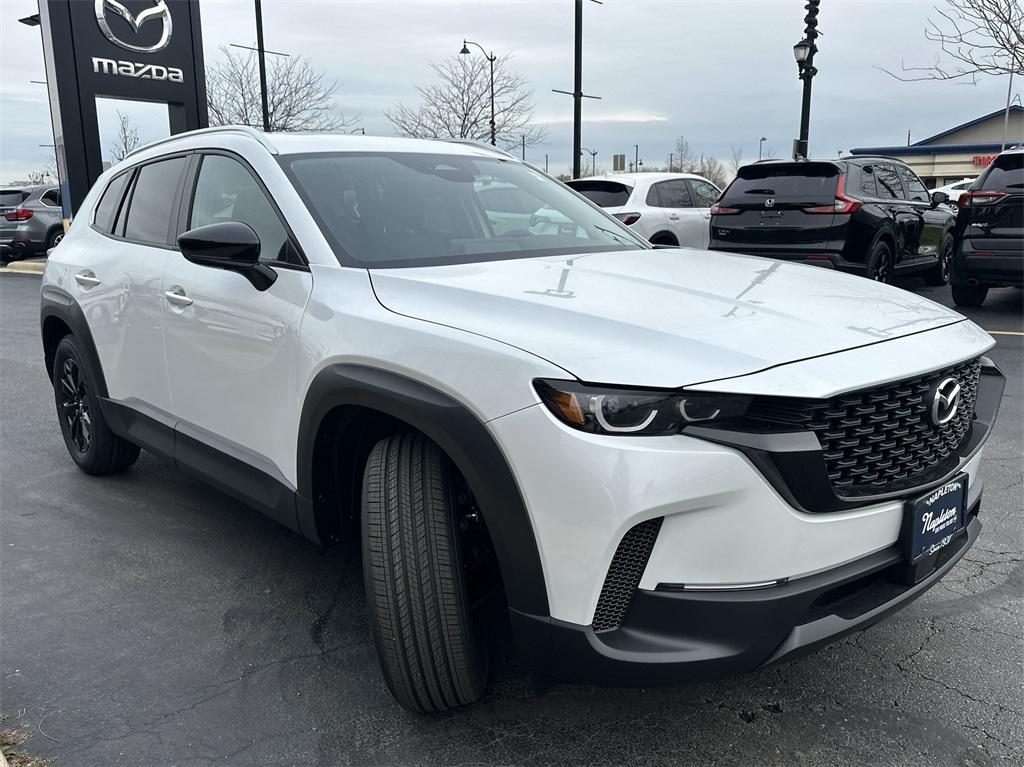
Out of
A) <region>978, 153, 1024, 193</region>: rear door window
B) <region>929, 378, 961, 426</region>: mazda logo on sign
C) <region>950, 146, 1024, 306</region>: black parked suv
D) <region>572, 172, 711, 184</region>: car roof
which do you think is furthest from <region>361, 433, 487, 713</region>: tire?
<region>572, 172, 711, 184</region>: car roof

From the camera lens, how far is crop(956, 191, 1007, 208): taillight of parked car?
838 centimetres

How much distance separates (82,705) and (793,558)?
212cm

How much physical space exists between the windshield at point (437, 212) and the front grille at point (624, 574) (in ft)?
4.23

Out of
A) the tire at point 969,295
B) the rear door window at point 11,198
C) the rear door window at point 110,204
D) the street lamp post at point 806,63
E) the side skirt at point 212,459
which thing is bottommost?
the tire at point 969,295

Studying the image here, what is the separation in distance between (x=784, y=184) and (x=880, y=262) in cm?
136

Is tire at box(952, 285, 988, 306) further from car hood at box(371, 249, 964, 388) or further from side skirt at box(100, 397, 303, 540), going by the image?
side skirt at box(100, 397, 303, 540)

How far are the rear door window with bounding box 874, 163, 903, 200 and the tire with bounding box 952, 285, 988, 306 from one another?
50.2 inches

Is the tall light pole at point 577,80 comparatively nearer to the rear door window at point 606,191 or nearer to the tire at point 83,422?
the rear door window at point 606,191

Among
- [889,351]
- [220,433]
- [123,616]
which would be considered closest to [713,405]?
[889,351]

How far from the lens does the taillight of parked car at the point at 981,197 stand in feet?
27.5

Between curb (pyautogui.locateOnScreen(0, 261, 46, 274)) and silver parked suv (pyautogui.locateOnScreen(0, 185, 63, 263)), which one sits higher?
silver parked suv (pyautogui.locateOnScreen(0, 185, 63, 263))

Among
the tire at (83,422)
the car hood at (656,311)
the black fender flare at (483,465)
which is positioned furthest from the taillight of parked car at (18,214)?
the black fender flare at (483,465)

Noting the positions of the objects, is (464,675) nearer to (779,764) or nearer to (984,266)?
(779,764)

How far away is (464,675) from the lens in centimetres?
229
